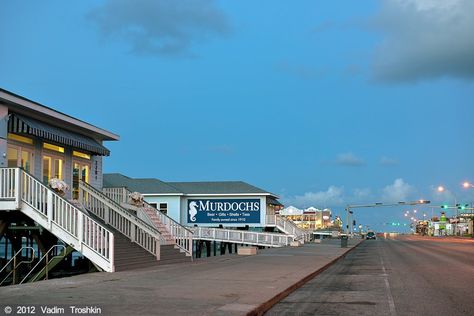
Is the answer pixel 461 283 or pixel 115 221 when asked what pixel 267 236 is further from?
pixel 461 283

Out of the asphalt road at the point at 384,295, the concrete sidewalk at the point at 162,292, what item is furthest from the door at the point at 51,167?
the asphalt road at the point at 384,295

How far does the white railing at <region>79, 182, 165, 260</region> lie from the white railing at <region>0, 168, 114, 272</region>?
3.30m

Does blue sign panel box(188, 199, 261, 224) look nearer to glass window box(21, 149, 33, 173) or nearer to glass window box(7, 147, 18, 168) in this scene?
glass window box(21, 149, 33, 173)

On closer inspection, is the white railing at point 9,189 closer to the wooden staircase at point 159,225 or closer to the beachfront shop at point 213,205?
the wooden staircase at point 159,225

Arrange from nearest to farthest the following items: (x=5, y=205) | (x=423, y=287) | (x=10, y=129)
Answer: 1. (x=423, y=287)
2. (x=5, y=205)
3. (x=10, y=129)

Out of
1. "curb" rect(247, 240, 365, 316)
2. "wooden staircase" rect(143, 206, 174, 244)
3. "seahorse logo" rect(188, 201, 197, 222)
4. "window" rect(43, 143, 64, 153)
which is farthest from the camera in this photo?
"seahorse logo" rect(188, 201, 197, 222)

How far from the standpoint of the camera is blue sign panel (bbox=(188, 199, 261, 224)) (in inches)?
1991

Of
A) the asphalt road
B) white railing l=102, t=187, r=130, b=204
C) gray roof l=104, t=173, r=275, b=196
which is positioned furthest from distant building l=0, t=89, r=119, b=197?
gray roof l=104, t=173, r=275, b=196

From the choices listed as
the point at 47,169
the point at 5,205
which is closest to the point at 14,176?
the point at 5,205

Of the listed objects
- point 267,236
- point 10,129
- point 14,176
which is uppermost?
point 10,129

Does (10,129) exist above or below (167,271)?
above

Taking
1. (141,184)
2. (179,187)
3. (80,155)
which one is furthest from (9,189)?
(179,187)

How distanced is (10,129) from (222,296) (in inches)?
476

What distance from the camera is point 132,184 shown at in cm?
5331
